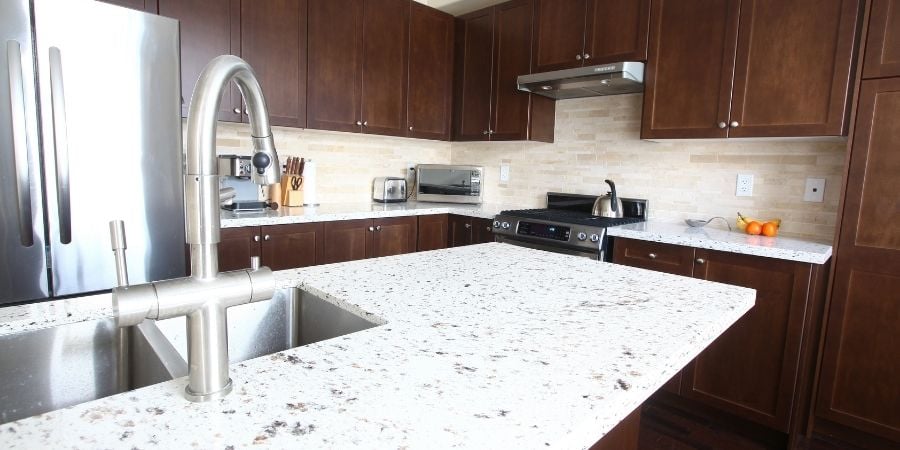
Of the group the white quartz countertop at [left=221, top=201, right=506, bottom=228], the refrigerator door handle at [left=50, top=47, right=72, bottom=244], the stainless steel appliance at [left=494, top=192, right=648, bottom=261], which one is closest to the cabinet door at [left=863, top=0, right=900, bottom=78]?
the stainless steel appliance at [left=494, top=192, right=648, bottom=261]

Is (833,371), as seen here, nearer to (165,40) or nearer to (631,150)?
(631,150)

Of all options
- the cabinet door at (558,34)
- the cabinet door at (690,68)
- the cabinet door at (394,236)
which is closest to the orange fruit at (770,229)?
the cabinet door at (690,68)

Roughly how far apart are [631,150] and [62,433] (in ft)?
10.0

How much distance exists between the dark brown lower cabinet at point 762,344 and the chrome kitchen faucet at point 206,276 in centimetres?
214

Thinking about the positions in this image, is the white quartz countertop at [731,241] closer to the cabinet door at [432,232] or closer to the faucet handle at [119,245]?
the cabinet door at [432,232]

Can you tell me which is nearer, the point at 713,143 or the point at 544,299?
the point at 544,299

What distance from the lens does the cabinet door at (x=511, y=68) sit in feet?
10.7

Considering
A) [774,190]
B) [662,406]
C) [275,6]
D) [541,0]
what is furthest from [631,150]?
[275,6]

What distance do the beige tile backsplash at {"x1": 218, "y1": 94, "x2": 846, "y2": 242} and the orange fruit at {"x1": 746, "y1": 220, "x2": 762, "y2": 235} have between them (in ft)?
0.58

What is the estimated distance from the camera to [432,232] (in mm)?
3391

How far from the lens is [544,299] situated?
105 centimetres

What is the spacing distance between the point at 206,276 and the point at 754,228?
2.58 m

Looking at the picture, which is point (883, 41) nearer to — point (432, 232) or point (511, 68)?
point (511, 68)

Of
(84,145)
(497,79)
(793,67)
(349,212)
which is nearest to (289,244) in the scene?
(349,212)
